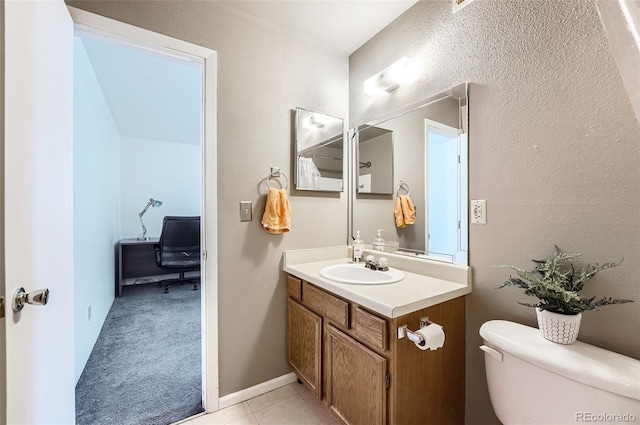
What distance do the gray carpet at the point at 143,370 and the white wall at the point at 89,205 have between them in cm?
13

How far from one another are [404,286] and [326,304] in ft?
1.32

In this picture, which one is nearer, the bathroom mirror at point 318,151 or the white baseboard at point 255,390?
the white baseboard at point 255,390

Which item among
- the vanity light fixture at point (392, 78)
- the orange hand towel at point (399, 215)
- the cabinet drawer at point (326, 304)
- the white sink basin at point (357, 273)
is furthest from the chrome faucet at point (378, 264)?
the vanity light fixture at point (392, 78)

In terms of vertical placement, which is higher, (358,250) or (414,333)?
(358,250)

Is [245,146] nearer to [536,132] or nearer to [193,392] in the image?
[536,132]

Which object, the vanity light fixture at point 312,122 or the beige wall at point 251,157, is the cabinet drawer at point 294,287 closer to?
the beige wall at point 251,157

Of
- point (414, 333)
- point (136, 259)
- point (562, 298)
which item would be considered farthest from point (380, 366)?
point (136, 259)

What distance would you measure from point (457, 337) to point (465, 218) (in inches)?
22.3

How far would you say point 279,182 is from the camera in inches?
Answer: 67.9

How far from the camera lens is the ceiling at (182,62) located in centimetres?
152

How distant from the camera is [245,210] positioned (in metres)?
1.60

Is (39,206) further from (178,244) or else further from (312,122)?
(178,244)

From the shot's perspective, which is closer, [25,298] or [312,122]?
[25,298]

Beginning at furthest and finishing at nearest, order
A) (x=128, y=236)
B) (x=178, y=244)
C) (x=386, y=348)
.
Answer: (x=128, y=236) < (x=178, y=244) < (x=386, y=348)
